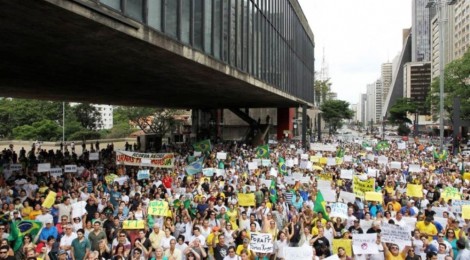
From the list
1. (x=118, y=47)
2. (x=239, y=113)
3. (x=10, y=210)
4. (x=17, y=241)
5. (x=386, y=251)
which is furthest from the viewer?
(x=239, y=113)

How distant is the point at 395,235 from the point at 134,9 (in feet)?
28.8

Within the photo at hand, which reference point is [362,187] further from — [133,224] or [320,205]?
[133,224]

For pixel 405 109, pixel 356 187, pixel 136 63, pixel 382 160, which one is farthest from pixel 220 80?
pixel 405 109

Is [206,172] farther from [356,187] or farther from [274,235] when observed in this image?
[274,235]

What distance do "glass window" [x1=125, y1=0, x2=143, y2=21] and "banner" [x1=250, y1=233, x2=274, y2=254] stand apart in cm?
702

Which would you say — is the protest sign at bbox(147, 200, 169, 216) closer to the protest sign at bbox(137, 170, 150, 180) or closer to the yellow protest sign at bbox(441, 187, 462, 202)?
the protest sign at bbox(137, 170, 150, 180)

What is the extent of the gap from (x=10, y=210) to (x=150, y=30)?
6072 mm

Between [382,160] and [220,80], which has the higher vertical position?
[220,80]

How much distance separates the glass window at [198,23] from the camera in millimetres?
17109

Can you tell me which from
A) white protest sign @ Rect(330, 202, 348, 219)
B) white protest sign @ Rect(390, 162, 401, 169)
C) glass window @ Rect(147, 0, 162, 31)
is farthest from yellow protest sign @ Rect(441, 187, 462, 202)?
glass window @ Rect(147, 0, 162, 31)

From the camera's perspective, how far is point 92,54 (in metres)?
14.5

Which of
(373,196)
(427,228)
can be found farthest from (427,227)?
(373,196)

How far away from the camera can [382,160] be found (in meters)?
20.7

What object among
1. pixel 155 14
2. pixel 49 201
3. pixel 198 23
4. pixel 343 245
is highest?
pixel 198 23
